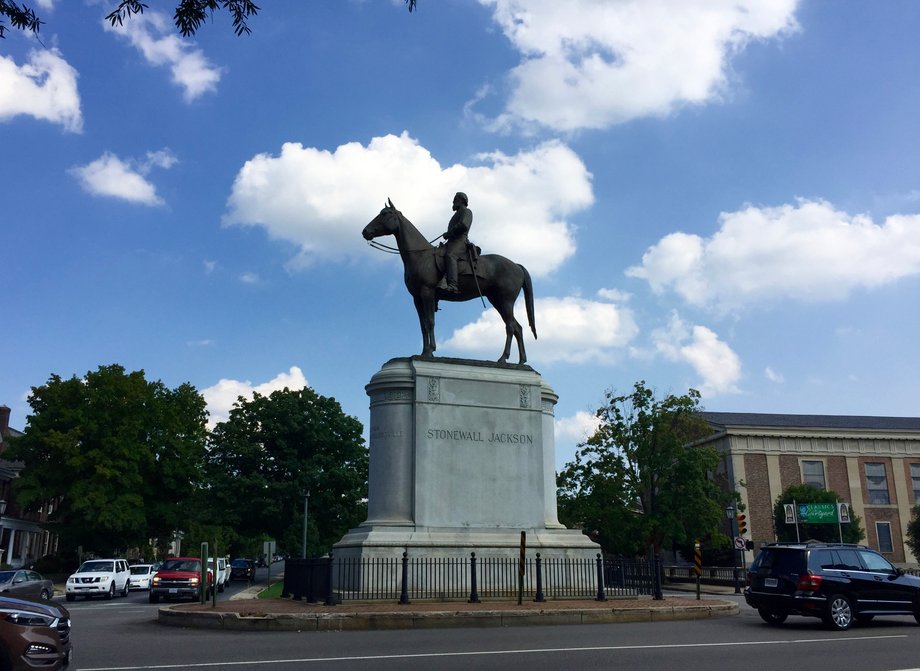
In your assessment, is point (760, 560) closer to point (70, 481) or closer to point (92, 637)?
point (92, 637)

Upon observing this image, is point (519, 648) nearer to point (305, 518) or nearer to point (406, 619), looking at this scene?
point (406, 619)

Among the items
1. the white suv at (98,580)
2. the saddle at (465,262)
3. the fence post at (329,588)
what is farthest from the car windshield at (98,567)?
the saddle at (465,262)

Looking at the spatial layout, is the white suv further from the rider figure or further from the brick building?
the brick building

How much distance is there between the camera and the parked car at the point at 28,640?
26.0 ft

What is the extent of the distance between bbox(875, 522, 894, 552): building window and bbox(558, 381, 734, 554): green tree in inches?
854

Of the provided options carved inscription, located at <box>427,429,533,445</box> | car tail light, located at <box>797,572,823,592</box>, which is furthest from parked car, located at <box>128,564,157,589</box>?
car tail light, located at <box>797,572,823,592</box>

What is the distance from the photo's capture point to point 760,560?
57.2 ft

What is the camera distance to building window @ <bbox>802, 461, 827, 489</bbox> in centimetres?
6400

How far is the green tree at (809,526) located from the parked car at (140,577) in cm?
3901

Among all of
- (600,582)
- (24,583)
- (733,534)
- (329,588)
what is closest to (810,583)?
(600,582)

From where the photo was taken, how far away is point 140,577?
40.2m

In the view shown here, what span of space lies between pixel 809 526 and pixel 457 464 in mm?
42070

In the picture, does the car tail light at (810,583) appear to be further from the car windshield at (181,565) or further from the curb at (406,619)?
the car windshield at (181,565)

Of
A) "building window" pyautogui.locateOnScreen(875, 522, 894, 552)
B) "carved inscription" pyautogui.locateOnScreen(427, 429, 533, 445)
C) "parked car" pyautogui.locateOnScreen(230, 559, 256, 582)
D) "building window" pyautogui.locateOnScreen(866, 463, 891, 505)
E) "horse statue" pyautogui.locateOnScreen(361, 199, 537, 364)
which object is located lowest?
"parked car" pyautogui.locateOnScreen(230, 559, 256, 582)
